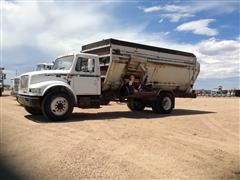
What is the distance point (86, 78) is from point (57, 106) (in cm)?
180

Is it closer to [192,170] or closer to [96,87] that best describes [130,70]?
[96,87]

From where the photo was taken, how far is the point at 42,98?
41.6ft

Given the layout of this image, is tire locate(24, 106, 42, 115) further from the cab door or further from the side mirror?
the side mirror

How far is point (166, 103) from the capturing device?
17.5 m

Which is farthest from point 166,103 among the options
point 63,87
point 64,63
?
point 63,87

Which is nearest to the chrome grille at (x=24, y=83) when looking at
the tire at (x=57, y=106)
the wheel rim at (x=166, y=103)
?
the tire at (x=57, y=106)

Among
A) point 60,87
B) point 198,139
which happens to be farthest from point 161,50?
point 198,139

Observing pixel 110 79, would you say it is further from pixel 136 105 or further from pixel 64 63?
pixel 136 105

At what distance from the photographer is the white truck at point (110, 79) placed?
12.9 m

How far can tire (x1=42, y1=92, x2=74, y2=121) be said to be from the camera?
1257 centimetres

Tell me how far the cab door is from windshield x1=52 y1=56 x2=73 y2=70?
32cm

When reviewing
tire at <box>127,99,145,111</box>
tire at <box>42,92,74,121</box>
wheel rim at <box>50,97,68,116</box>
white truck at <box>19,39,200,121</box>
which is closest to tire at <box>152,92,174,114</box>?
white truck at <box>19,39,200,121</box>

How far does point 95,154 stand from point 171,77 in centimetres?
1104

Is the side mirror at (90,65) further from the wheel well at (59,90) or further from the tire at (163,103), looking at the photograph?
the tire at (163,103)
